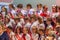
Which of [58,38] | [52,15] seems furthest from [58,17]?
[58,38]

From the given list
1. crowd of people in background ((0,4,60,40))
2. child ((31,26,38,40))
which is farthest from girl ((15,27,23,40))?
child ((31,26,38,40))

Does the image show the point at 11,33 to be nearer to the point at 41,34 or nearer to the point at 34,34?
the point at 34,34

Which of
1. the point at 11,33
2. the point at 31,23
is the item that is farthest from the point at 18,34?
the point at 31,23

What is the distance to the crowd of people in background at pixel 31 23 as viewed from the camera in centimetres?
363

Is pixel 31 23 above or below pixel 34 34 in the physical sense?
above

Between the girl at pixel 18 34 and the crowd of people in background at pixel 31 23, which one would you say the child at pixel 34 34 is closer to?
the crowd of people in background at pixel 31 23

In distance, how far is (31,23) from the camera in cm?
390

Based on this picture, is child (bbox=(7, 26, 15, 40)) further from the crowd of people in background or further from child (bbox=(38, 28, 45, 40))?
child (bbox=(38, 28, 45, 40))

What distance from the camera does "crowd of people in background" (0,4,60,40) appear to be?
3.63 m

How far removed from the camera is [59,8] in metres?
3.87

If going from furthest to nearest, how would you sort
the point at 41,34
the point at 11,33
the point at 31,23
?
the point at 31,23 → the point at 11,33 → the point at 41,34

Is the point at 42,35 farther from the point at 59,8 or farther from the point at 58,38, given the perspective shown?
the point at 59,8

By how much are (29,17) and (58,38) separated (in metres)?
0.80

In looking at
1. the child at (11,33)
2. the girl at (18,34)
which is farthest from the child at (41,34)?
the child at (11,33)
